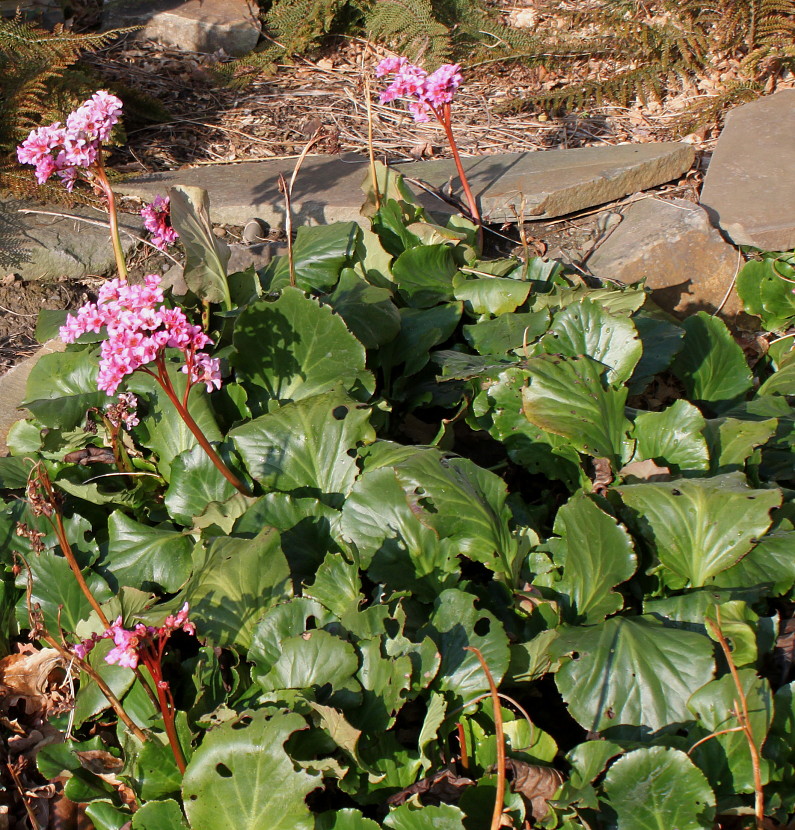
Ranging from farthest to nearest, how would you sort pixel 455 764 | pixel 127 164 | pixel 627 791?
pixel 127 164 → pixel 455 764 → pixel 627 791

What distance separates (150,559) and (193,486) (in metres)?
0.21

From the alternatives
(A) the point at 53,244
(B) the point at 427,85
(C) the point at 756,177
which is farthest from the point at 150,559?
(C) the point at 756,177

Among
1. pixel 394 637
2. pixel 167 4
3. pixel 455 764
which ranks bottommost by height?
pixel 455 764

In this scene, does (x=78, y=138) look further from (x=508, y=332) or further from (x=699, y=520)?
(x=699, y=520)

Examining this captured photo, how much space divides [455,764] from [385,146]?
3284mm

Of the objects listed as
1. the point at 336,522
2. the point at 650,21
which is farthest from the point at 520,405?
the point at 650,21

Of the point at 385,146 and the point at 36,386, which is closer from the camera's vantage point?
the point at 36,386

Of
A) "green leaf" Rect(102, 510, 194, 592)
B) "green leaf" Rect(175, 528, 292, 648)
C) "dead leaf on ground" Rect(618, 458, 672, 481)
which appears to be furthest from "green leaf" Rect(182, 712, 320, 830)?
"dead leaf on ground" Rect(618, 458, 672, 481)

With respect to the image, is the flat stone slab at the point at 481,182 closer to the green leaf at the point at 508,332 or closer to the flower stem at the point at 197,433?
the green leaf at the point at 508,332

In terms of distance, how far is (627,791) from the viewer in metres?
1.48

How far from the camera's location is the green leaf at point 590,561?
181 cm

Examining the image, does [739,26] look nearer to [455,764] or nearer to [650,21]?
[650,21]

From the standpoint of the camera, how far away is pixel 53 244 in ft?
11.1

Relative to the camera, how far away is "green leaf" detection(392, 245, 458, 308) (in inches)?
107
